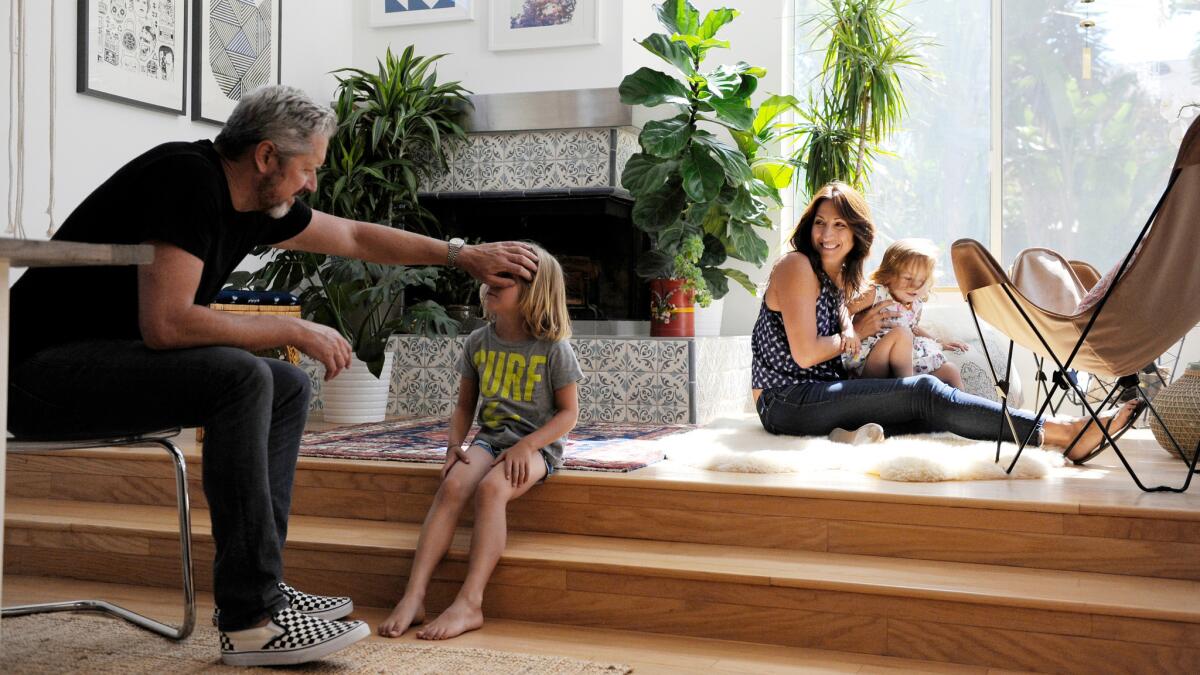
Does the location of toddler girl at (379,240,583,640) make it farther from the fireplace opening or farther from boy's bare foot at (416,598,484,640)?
the fireplace opening

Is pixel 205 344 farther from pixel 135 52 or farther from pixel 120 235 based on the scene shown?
pixel 135 52

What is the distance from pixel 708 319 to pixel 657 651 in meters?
2.84

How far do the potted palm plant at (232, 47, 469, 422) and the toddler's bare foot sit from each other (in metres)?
1.73

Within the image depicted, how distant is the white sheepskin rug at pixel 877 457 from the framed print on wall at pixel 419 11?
2612 millimetres

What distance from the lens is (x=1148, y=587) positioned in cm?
220

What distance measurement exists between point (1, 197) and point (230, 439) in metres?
2.29

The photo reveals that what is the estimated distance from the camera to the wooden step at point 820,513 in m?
2.32

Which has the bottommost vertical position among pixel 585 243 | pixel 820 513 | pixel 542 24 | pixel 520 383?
pixel 820 513

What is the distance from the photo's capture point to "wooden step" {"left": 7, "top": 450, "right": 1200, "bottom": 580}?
2.32m

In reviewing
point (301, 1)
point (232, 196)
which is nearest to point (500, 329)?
point (232, 196)

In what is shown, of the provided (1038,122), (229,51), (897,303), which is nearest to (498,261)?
(897,303)

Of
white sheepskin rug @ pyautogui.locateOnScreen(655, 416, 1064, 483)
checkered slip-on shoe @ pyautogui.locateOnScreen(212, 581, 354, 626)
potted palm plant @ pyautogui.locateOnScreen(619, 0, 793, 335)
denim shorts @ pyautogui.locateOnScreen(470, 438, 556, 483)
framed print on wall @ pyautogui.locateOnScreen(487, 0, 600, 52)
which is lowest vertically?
checkered slip-on shoe @ pyautogui.locateOnScreen(212, 581, 354, 626)

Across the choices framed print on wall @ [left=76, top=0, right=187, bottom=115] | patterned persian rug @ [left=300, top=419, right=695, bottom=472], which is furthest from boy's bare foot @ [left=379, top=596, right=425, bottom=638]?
framed print on wall @ [left=76, top=0, right=187, bottom=115]

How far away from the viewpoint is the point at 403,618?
7.57 ft
